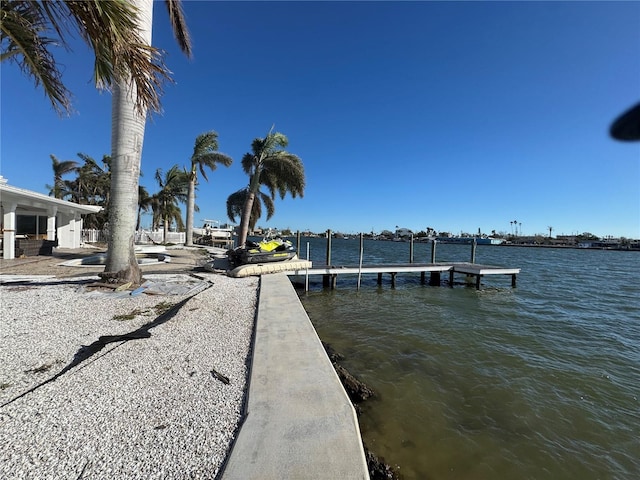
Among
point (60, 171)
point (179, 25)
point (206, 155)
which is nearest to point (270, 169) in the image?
point (206, 155)

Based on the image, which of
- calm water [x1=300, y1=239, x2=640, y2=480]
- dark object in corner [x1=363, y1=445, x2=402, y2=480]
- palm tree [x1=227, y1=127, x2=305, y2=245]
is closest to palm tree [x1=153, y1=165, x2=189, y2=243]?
palm tree [x1=227, y1=127, x2=305, y2=245]

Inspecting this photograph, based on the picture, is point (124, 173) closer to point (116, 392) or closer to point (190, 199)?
point (116, 392)

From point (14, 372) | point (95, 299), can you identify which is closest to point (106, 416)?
point (14, 372)

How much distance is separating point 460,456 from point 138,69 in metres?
6.05

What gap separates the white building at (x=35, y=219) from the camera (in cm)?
1287

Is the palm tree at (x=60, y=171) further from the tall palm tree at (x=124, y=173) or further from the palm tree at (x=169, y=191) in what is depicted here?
the tall palm tree at (x=124, y=173)

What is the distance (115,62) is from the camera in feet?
10.9

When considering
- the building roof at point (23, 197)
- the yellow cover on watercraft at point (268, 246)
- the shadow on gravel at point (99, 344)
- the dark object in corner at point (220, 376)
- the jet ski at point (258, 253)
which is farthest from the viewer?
the yellow cover on watercraft at point (268, 246)

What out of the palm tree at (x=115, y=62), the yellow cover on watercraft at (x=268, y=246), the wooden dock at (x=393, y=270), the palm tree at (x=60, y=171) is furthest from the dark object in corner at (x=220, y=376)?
the palm tree at (x=60, y=171)

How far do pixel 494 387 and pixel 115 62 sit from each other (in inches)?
297

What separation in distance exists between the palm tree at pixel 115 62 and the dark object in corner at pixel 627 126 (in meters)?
3.48

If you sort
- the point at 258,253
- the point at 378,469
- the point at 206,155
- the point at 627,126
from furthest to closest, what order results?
the point at 206,155, the point at 258,253, the point at 378,469, the point at 627,126

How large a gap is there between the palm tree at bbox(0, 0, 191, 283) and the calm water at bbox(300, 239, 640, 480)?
17.4 feet

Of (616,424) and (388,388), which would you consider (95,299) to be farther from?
(616,424)
